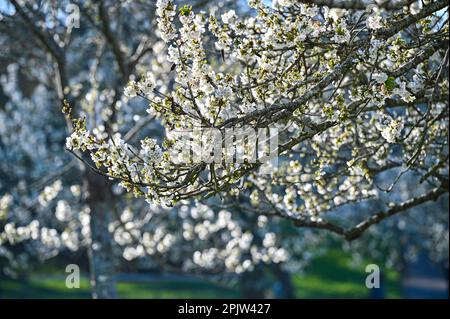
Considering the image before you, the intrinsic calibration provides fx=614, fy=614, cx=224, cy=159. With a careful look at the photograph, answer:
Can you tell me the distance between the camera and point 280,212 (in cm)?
630

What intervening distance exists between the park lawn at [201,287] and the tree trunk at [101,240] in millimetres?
7093

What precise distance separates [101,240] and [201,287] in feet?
34.3

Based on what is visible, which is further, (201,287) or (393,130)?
(201,287)

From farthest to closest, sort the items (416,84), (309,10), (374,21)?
1. (416,84)
2. (309,10)
3. (374,21)

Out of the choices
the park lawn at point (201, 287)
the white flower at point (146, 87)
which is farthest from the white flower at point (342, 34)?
the park lawn at point (201, 287)

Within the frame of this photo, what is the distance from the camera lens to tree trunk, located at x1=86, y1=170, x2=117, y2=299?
9.05 m

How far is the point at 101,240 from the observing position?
30.4ft

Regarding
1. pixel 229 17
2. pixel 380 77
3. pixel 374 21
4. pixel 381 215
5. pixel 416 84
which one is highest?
pixel 229 17

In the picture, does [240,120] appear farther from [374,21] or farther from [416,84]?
[416,84]

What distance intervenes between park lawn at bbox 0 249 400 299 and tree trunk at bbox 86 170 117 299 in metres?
7.09

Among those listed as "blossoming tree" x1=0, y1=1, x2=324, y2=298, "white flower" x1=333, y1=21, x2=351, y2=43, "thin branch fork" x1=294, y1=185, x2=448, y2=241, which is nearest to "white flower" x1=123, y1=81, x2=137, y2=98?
"white flower" x1=333, y1=21, x2=351, y2=43

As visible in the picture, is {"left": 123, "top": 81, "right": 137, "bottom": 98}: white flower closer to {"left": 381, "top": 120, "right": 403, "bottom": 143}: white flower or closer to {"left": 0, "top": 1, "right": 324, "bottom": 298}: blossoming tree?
{"left": 381, "top": 120, "right": 403, "bottom": 143}: white flower

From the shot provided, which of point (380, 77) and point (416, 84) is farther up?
point (416, 84)

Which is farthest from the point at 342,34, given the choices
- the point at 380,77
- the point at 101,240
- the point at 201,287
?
the point at 201,287
